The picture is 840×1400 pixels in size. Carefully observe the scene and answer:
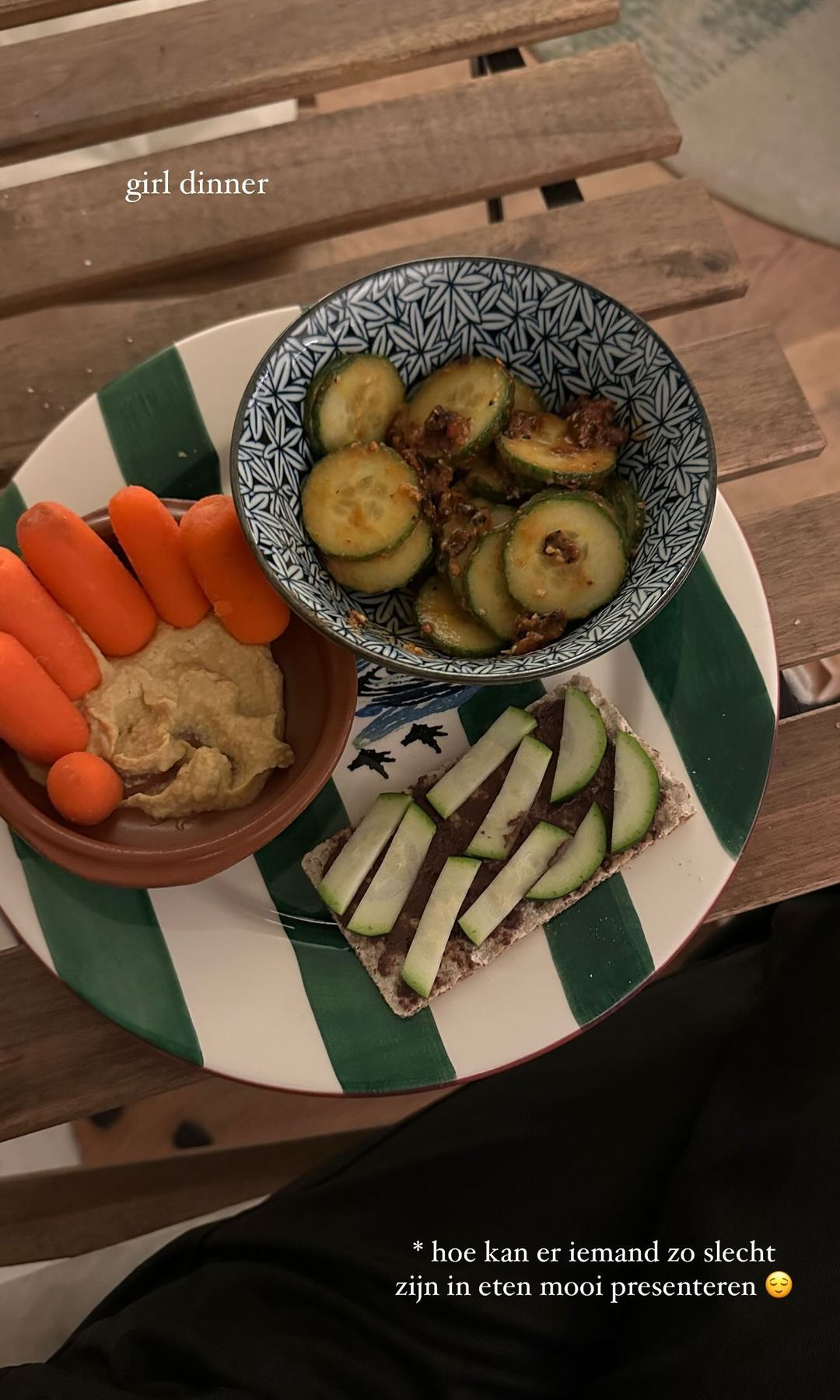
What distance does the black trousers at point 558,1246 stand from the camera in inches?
59.6

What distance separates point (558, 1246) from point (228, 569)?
1.20 meters

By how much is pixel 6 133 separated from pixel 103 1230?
6.33 ft

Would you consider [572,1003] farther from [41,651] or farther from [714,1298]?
[41,651]

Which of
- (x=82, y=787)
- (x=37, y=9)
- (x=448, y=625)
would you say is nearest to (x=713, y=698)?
(x=448, y=625)

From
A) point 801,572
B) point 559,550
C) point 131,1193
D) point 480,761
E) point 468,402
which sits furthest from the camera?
point 131,1193

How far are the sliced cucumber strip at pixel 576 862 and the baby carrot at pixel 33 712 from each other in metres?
0.65

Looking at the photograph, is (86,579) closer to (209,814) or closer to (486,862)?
(209,814)

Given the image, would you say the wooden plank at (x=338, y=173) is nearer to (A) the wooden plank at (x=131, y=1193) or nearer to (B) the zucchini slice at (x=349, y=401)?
(B) the zucchini slice at (x=349, y=401)

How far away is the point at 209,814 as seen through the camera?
4.44 ft

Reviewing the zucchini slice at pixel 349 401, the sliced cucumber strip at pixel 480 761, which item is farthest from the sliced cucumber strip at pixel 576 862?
the zucchini slice at pixel 349 401

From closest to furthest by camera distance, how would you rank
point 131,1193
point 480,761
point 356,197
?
point 480,761
point 356,197
point 131,1193

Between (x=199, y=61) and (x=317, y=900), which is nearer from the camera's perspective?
(x=317, y=900)

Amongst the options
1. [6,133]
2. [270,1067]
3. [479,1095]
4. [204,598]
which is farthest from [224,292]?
[479,1095]

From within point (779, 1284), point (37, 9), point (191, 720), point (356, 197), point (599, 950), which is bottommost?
point (779, 1284)
